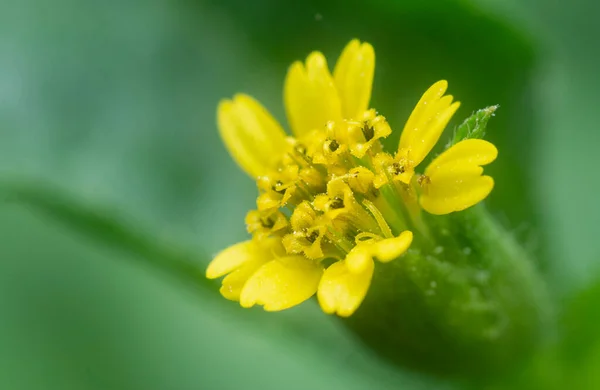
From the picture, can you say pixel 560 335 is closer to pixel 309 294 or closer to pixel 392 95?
pixel 392 95

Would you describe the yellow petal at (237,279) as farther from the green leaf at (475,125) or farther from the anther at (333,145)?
the green leaf at (475,125)

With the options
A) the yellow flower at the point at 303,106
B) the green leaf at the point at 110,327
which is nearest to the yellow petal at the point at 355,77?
the yellow flower at the point at 303,106

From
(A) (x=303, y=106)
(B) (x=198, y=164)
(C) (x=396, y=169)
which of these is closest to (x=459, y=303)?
(C) (x=396, y=169)

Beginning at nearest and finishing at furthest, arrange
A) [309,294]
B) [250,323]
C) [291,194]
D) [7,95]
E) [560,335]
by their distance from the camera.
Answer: [309,294], [291,194], [560,335], [250,323], [7,95]

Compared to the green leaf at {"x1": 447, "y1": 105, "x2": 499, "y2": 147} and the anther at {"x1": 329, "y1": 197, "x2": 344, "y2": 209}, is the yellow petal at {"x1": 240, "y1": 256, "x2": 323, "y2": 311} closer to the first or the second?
the anther at {"x1": 329, "y1": 197, "x2": 344, "y2": 209}

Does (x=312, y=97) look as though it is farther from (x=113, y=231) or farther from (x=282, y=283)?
(x=113, y=231)

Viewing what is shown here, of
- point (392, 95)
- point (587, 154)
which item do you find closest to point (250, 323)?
point (392, 95)

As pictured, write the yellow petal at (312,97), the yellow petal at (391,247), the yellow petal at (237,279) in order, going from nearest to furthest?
the yellow petal at (391,247) → the yellow petal at (237,279) → the yellow petal at (312,97)

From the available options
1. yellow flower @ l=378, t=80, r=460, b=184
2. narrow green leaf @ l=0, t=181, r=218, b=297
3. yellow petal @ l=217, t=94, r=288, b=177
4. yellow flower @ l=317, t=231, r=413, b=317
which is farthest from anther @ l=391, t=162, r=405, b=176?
narrow green leaf @ l=0, t=181, r=218, b=297
